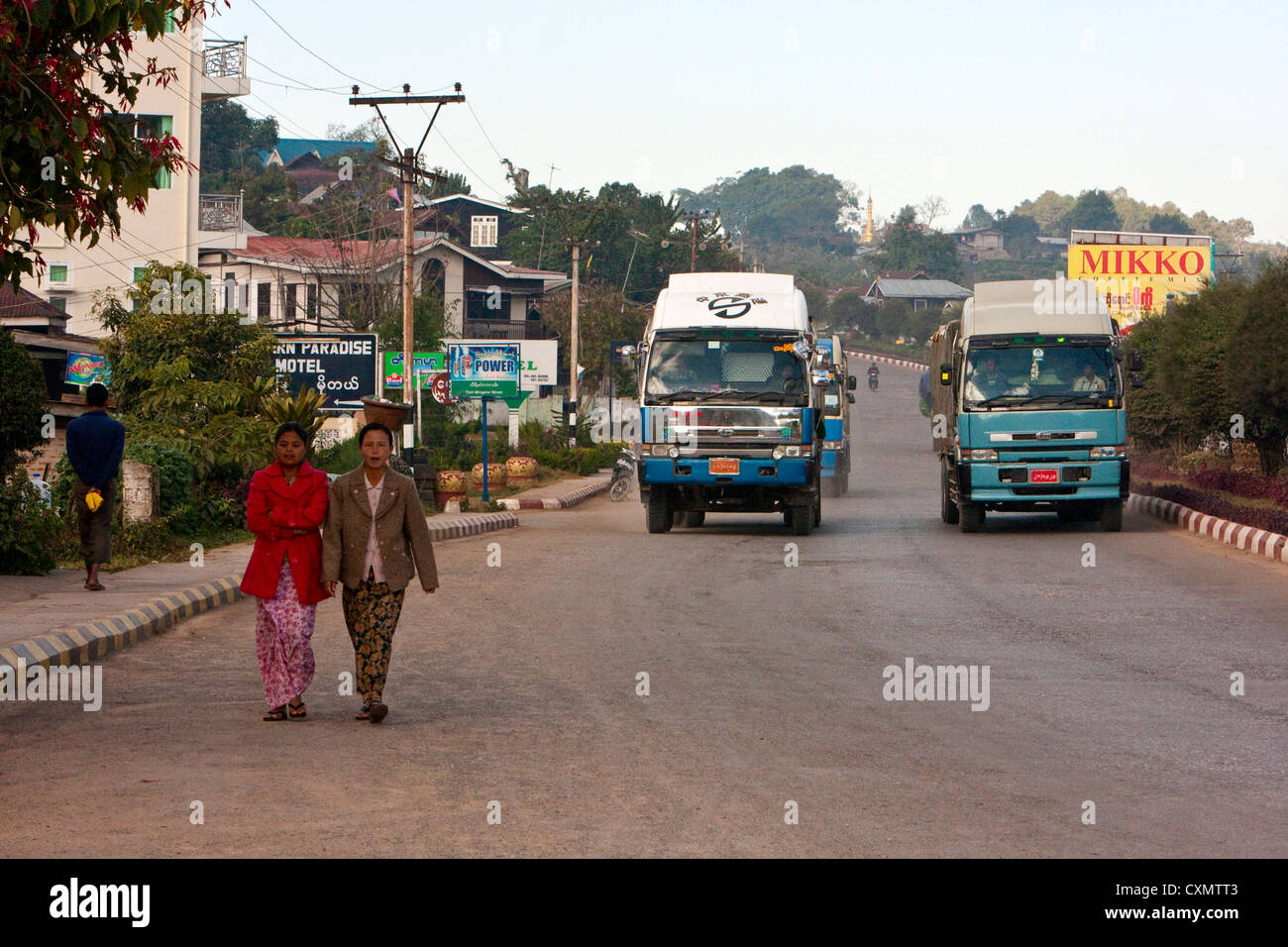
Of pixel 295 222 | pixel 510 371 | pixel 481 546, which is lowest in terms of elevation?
pixel 481 546

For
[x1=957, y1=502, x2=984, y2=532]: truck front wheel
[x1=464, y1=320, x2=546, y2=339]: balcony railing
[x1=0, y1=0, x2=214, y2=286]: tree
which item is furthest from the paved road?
[x1=464, y1=320, x2=546, y2=339]: balcony railing

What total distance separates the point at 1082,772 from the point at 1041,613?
6.64 meters

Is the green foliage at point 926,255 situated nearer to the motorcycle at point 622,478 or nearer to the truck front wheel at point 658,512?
the motorcycle at point 622,478

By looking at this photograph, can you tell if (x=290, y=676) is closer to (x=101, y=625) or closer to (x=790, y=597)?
(x=101, y=625)

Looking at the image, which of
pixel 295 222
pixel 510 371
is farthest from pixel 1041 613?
pixel 295 222

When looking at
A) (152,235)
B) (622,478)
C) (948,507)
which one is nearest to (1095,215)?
(152,235)

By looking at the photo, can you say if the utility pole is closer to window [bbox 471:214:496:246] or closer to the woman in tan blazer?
the woman in tan blazer

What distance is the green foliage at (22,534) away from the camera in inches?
599

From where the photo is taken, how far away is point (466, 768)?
25.4 feet

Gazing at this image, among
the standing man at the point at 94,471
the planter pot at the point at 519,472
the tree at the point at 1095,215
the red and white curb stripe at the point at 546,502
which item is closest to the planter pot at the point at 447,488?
the red and white curb stripe at the point at 546,502

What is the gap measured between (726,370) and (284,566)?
535 inches

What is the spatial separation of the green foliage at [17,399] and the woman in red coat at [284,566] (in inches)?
366
